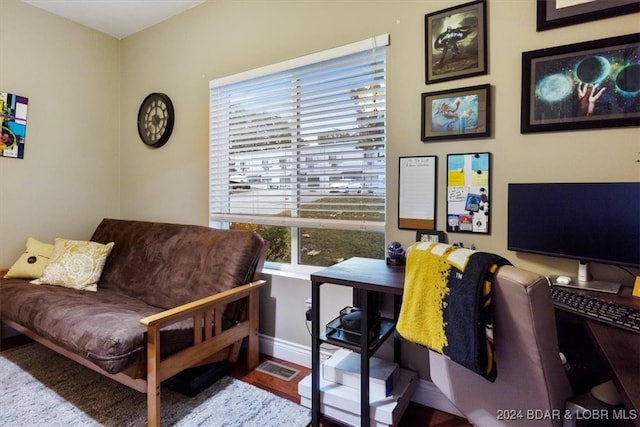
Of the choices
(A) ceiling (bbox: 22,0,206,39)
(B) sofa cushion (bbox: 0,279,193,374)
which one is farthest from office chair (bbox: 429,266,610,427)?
(A) ceiling (bbox: 22,0,206,39)

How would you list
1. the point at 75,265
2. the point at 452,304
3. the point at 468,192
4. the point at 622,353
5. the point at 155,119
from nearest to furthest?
the point at 622,353
the point at 452,304
the point at 468,192
the point at 75,265
the point at 155,119

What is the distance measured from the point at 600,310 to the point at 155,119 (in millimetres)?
3325

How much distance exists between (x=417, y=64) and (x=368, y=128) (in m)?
0.44

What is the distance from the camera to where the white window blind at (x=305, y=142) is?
2010 millimetres

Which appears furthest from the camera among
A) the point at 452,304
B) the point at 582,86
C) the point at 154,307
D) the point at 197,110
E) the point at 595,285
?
the point at 197,110

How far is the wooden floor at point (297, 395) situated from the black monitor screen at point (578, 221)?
0.96m

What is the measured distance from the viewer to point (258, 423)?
1.67 metres

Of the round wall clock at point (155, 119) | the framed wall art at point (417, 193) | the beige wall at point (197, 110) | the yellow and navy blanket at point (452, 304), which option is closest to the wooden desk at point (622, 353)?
the yellow and navy blanket at point (452, 304)

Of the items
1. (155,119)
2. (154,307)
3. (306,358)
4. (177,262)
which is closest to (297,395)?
(306,358)

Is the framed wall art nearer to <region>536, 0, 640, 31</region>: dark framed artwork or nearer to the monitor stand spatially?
the monitor stand

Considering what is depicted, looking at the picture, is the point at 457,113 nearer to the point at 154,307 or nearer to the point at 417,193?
the point at 417,193

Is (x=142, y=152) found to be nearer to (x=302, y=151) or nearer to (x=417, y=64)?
(x=302, y=151)

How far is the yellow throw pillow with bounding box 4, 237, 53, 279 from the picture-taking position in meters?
2.54

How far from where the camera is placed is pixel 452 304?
3.29 ft
